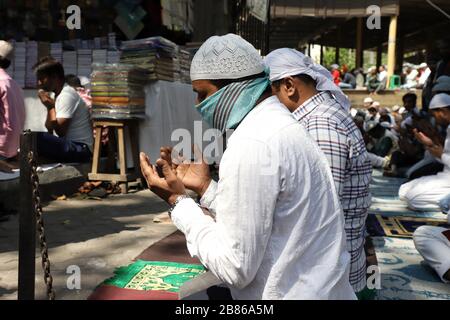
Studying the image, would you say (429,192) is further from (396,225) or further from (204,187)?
(204,187)

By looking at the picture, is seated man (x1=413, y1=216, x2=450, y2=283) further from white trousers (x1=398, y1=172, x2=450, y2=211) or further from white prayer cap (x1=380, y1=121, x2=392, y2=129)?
white prayer cap (x1=380, y1=121, x2=392, y2=129)

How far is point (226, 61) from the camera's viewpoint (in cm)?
159

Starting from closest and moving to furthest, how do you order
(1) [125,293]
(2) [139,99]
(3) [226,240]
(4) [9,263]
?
(3) [226,240] < (1) [125,293] < (4) [9,263] < (2) [139,99]

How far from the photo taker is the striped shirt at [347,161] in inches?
87.0

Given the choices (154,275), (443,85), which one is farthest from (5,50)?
(443,85)

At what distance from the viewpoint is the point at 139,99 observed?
5.97m

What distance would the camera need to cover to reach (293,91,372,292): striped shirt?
7.25 ft

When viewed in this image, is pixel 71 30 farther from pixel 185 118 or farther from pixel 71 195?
pixel 71 195

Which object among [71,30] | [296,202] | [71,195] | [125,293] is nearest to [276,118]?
[296,202]

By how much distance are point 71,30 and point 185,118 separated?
2.76 meters

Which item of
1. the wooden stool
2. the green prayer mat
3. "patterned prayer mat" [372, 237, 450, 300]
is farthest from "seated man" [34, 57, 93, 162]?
"patterned prayer mat" [372, 237, 450, 300]

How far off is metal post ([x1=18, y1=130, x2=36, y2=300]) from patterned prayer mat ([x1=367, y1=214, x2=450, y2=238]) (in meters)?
3.31

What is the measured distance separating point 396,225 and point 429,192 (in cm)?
96
